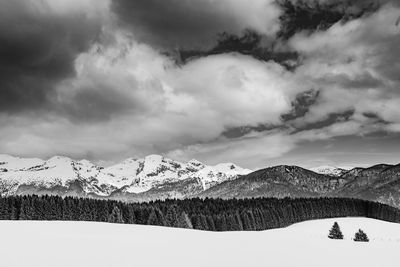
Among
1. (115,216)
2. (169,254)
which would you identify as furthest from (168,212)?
(169,254)

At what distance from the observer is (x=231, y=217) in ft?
437

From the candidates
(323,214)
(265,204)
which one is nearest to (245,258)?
(265,204)

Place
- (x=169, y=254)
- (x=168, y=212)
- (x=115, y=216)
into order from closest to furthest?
(x=169, y=254) → (x=115, y=216) → (x=168, y=212)

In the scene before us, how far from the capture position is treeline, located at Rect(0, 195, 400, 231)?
11031 centimetres

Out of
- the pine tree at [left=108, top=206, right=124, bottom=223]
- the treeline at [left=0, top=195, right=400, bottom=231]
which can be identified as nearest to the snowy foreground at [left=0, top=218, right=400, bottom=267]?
the treeline at [left=0, top=195, right=400, bottom=231]

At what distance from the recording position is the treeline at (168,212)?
110312 millimetres

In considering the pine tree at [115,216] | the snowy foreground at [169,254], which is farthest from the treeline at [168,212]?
the snowy foreground at [169,254]

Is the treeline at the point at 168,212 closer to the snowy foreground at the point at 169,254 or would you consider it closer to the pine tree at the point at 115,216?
the pine tree at the point at 115,216

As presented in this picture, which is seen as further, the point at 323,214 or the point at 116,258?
the point at 323,214

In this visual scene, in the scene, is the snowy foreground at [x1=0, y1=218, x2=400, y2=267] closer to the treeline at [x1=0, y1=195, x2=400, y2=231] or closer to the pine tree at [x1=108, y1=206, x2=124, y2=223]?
the treeline at [x1=0, y1=195, x2=400, y2=231]

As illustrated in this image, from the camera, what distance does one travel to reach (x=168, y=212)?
11775cm

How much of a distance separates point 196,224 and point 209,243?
98.2 metres

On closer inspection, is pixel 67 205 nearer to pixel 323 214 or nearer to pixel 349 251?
pixel 349 251

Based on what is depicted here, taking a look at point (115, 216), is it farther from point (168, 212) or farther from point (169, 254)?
point (169, 254)
